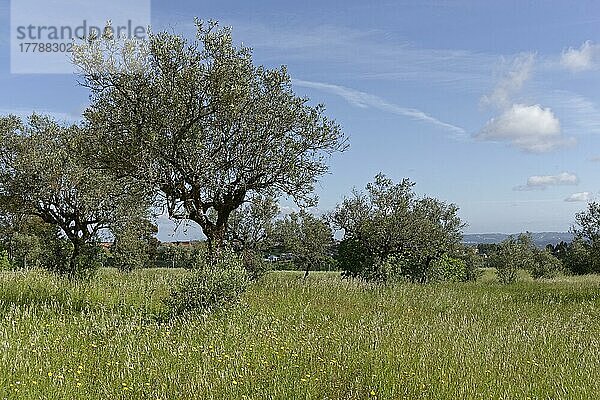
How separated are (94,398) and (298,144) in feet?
29.9

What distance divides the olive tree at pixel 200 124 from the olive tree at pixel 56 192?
776 centimetres

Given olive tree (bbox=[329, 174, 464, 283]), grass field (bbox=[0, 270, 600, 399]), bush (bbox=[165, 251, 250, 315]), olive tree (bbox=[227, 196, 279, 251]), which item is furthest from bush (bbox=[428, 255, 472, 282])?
bush (bbox=[165, 251, 250, 315])

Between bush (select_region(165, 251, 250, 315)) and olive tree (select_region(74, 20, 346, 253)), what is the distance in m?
2.68

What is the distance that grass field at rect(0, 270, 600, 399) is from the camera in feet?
24.3

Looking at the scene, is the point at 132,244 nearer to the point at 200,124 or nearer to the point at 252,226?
the point at 252,226

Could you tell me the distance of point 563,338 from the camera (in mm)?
11156

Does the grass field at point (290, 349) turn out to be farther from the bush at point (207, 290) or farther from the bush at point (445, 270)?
the bush at point (445, 270)

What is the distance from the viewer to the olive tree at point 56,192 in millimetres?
21875

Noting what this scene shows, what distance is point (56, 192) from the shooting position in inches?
873

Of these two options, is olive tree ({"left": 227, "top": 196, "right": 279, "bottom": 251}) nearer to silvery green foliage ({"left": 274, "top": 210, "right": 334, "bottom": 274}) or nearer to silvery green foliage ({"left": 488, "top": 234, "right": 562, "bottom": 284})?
silvery green foliage ({"left": 274, "top": 210, "right": 334, "bottom": 274})

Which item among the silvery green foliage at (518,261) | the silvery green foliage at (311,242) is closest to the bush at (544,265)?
the silvery green foliage at (518,261)

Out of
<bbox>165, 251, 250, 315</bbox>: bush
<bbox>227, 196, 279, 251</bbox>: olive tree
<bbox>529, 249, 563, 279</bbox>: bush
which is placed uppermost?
<bbox>227, 196, 279, 251</bbox>: olive tree

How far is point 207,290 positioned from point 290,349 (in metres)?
3.32

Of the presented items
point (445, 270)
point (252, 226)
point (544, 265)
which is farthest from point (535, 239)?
point (252, 226)
